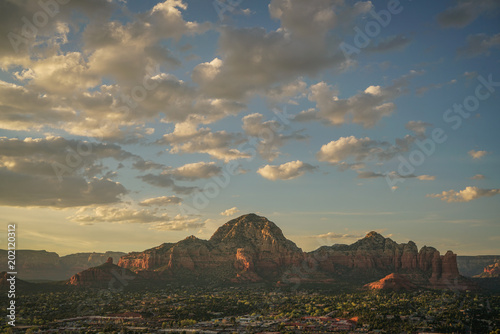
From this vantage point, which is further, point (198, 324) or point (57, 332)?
point (198, 324)

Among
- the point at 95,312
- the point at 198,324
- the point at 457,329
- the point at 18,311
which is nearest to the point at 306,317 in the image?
the point at 198,324

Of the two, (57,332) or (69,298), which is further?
(69,298)

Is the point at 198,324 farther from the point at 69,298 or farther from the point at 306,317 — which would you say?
the point at 69,298

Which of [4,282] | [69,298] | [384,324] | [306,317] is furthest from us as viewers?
[4,282]

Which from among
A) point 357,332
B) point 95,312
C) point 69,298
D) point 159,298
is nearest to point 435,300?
point 357,332

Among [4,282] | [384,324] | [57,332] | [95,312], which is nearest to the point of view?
[57,332]

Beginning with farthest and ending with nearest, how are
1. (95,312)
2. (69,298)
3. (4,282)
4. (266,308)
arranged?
1. (4,282)
2. (69,298)
3. (266,308)
4. (95,312)

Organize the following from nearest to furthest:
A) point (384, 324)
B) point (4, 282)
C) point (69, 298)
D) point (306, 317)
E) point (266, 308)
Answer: point (384, 324)
point (306, 317)
point (266, 308)
point (69, 298)
point (4, 282)

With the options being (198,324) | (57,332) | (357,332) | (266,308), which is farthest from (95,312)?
(357,332)

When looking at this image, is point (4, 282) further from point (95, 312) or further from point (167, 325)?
point (167, 325)
